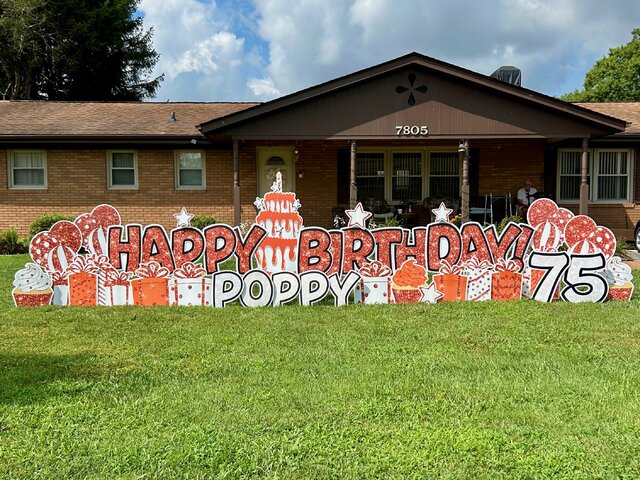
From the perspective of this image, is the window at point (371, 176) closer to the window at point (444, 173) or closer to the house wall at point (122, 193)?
the window at point (444, 173)

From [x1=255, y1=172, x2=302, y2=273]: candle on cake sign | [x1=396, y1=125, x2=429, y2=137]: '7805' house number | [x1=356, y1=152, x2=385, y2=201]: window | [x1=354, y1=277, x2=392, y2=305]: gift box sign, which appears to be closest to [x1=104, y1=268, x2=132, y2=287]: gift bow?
[x1=255, y1=172, x2=302, y2=273]: candle on cake sign

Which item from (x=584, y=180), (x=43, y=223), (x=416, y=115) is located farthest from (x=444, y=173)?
(x=43, y=223)

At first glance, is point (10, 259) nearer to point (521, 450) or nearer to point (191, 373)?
point (191, 373)

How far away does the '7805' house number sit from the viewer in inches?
489

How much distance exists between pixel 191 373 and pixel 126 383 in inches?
20.6

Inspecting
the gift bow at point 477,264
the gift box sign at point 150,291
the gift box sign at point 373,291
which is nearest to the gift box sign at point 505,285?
the gift bow at point 477,264

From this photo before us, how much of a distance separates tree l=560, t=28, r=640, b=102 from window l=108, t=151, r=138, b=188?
39.7 meters

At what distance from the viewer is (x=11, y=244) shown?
1328 centimetres

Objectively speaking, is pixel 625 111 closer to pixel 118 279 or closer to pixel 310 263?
pixel 310 263

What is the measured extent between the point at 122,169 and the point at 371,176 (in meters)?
6.62

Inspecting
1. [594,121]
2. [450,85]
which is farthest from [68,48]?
[594,121]

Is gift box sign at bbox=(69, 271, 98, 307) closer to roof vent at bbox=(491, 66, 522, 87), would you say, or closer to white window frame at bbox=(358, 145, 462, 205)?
white window frame at bbox=(358, 145, 462, 205)

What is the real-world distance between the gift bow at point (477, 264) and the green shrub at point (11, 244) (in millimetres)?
10692

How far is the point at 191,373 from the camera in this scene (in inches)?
182
